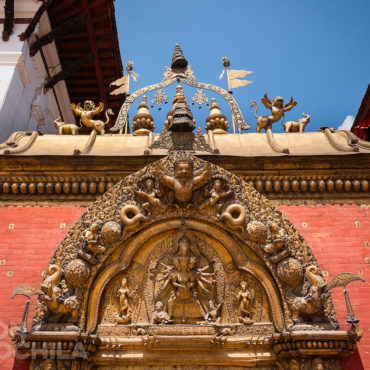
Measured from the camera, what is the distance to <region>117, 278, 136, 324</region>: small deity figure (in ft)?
18.5

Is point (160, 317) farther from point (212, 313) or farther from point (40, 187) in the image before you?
point (40, 187)

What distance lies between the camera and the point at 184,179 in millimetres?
6090

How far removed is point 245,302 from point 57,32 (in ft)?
36.0

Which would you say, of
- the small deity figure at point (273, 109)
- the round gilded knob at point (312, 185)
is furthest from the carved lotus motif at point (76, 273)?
the small deity figure at point (273, 109)

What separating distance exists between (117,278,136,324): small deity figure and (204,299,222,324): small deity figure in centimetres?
115

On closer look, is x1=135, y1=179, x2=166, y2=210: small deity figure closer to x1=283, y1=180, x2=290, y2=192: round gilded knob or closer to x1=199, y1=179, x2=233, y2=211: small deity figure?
x1=199, y1=179, x2=233, y2=211: small deity figure

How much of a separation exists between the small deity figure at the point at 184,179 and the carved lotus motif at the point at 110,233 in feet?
3.47

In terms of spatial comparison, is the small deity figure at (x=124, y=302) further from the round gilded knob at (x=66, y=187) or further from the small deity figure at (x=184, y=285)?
the round gilded knob at (x=66, y=187)

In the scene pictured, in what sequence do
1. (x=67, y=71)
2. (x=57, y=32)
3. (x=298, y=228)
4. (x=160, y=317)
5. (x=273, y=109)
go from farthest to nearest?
(x=67, y=71)
(x=57, y=32)
(x=273, y=109)
(x=298, y=228)
(x=160, y=317)

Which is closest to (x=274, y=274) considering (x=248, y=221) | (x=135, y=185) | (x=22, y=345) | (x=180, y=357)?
(x=248, y=221)

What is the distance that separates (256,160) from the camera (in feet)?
22.3

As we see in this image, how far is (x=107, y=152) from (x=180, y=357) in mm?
4001

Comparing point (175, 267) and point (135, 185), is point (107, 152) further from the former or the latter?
point (175, 267)

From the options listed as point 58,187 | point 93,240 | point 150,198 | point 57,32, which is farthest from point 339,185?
point 57,32
